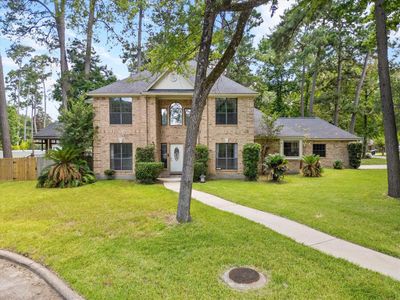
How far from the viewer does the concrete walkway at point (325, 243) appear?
412 centimetres

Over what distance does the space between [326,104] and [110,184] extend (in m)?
29.5

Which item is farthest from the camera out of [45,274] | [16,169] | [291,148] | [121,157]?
[291,148]

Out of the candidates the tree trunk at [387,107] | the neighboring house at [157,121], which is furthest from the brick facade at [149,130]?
the tree trunk at [387,107]

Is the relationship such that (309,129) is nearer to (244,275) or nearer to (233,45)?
(233,45)

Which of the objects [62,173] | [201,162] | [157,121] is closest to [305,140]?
[201,162]

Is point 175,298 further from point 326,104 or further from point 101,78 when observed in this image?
point 326,104

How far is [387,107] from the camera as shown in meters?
9.55

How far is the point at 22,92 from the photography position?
170ft

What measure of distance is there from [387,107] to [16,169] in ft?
64.3

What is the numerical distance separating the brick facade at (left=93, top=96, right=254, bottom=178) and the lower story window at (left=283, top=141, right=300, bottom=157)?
5.11 metres

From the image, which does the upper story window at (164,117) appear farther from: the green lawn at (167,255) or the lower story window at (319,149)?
the lower story window at (319,149)

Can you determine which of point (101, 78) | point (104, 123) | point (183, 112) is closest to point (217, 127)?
point (183, 112)

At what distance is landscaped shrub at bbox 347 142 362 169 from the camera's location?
20.6 m

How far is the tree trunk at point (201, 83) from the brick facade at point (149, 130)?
344 inches
